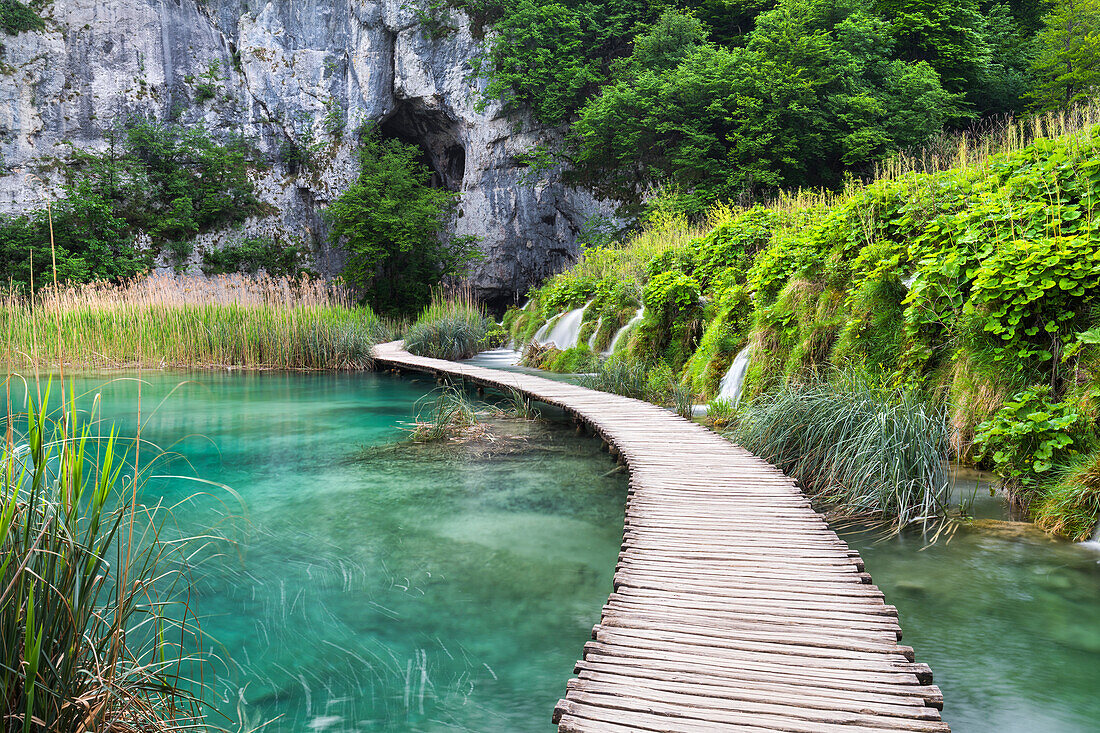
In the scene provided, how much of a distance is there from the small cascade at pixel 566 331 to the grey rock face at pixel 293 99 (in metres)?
7.81

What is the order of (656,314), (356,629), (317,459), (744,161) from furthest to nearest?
(744,161) < (656,314) < (317,459) < (356,629)

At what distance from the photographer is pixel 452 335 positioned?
14.6 metres

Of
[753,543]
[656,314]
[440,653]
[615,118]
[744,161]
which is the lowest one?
[440,653]

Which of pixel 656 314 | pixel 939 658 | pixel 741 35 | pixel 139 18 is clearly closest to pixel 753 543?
pixel 939 658

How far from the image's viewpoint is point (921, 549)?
3.57 meters

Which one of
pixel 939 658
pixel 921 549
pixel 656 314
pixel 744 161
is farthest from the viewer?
pixel 744 161

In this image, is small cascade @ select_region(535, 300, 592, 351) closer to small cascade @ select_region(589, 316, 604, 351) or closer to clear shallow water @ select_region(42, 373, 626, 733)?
small cascade @ select_region(589, 316, 604, 351)

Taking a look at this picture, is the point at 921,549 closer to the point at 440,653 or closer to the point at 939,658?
the point at 939,658

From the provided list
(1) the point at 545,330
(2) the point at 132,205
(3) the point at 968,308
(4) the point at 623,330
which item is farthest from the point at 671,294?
(2) the point at 132,205

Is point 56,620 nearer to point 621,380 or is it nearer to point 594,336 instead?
point 621,380

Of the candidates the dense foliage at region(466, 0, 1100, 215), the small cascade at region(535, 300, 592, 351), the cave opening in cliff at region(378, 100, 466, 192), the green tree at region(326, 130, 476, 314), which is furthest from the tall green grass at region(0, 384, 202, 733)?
the cave opening in cliff at region(378, 100, 466, 192)

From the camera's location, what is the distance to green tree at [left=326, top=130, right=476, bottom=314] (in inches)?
787

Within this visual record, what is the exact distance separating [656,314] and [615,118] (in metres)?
11.5

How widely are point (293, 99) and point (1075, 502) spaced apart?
25.1 metres
